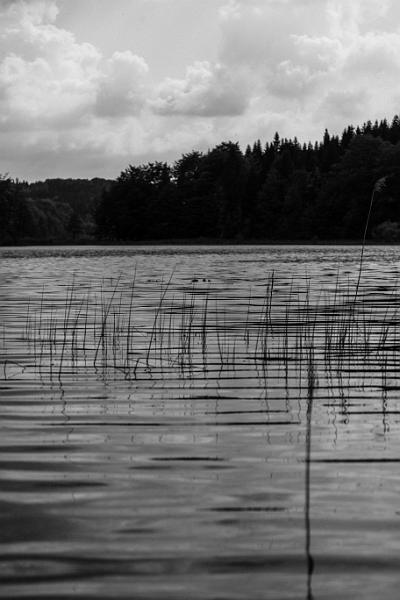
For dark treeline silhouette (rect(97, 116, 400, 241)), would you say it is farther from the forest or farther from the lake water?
the lake water

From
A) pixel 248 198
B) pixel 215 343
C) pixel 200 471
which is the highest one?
pixel 248 198

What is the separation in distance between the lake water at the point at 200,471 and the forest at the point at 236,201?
13325cm

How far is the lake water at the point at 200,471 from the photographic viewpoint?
182 inches

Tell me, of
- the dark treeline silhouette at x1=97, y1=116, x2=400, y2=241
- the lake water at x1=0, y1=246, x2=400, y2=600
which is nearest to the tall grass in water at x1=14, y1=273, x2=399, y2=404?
the lake water at x1=0, y1=246, x2=400, y2=600

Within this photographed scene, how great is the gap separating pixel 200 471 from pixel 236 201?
531 ft

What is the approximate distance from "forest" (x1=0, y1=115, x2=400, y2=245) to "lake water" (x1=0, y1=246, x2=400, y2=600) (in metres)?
133

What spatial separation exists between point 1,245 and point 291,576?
160 meters

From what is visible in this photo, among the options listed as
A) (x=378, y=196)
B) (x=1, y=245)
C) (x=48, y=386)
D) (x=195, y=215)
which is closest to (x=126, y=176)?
(x=195, y=215)

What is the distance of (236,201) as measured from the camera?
167125mm

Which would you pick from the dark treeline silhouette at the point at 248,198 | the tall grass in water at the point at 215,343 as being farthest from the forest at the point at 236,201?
the tall grass in water at the point at 215,343

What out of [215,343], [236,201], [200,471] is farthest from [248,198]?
[200,471]

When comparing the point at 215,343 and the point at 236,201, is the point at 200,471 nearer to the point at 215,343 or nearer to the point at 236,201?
the point at 215,343

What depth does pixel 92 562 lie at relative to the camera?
4754 millimetres

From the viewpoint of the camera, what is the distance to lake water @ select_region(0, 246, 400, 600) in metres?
4.62
